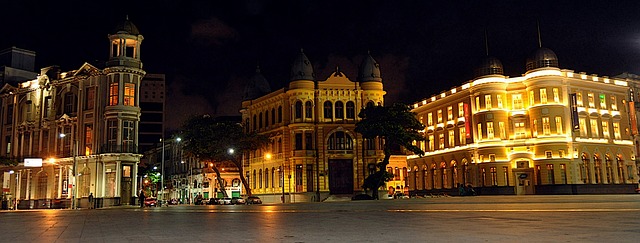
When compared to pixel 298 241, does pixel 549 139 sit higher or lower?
higher

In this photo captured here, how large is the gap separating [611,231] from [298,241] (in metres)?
6.73

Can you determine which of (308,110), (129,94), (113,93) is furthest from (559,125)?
(113,93)

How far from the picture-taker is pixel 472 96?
6731cm

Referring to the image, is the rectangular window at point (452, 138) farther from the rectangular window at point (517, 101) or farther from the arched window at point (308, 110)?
the arched window at point (308, 110)

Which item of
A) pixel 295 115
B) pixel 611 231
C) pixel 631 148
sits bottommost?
pixel 611 231

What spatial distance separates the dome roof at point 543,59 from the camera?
6456 cm

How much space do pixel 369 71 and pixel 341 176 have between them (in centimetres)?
1400

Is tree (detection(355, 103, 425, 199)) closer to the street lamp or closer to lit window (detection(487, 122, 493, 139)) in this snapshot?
lit window (detection(487, 122, 493, 139))

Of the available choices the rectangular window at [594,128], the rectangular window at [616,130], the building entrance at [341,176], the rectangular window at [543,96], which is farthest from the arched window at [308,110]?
the rectangular window at [616,130]

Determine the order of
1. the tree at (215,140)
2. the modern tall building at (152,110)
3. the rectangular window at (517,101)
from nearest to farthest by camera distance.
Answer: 1. the rectangular window at (517,101)
2. the tree at (215,140)
3. the modern tall building at (152,110)

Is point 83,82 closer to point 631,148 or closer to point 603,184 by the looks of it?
point 603,184

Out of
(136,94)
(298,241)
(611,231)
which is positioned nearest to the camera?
(298,241)

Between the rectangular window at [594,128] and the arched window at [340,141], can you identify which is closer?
the rectangular window at [594,128]

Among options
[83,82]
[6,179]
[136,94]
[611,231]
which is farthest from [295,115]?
[611,231]
